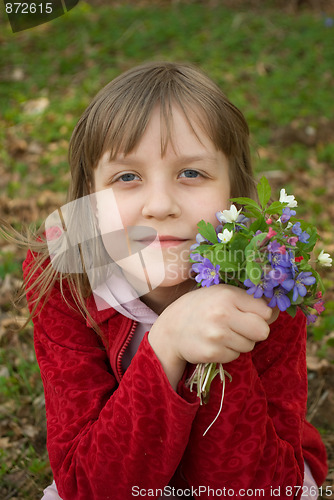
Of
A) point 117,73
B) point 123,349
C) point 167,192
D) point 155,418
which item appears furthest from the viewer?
point 117,73

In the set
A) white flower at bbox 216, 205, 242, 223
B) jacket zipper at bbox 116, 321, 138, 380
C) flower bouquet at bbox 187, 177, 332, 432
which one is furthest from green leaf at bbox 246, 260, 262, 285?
jacket zipper at bbox 116, 321, 138, 380

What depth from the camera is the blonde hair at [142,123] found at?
189 centimetres

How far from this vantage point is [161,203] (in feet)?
5.81

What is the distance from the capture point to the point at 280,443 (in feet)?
6.18

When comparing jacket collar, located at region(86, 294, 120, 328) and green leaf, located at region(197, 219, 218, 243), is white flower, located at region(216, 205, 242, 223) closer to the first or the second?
green leaf, located at region(197, 219, 218, 243)

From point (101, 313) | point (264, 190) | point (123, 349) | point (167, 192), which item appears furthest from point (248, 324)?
point (101, 313)

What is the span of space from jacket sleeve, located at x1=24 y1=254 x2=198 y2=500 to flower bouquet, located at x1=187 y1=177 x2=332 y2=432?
0.15m

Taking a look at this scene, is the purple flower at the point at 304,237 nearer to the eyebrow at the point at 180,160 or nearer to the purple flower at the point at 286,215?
the purple flower at the point at 286,215

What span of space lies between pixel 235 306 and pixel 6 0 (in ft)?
9.83

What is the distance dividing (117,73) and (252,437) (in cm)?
651

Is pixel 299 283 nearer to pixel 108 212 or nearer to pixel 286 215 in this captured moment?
pixel 286 215

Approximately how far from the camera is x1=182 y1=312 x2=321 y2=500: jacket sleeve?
175 cm

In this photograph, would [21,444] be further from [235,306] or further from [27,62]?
[27,62]

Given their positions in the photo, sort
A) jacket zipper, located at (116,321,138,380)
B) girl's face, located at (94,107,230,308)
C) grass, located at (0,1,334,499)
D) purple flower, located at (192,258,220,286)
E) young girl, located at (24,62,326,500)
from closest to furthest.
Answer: purple flower, located at (192,258,220,286) < young girl, located at (24,62,326,500) < girl's face, located at (94,107,230,308) < jacket zipper, located at (116,321,138,380) < grass, located at (0,1,334,499)
